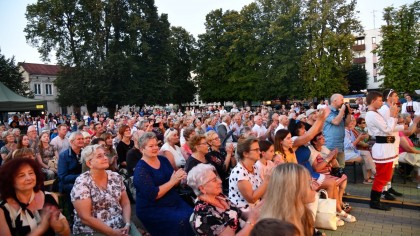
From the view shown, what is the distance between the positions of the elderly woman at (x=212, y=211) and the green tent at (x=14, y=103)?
1251 cm

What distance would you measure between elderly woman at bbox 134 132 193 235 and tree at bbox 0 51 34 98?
3399 cm

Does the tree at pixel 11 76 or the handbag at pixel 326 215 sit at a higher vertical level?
the tree at pixel 11 76

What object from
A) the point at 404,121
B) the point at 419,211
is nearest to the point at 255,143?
the point at 419,211

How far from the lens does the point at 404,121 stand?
8.15m

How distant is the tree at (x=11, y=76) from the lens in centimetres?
3291

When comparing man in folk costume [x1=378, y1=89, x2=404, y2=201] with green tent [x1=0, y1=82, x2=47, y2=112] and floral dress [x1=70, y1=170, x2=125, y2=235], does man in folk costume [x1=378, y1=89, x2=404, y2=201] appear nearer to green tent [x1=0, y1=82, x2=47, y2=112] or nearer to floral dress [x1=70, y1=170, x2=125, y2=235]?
floral dress [x1=70, y1=170, x2=125, y2=235]

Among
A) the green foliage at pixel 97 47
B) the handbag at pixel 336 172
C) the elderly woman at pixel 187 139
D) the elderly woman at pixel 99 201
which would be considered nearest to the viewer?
the elderly woman at pixel 99 201

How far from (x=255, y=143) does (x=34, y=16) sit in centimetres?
3360

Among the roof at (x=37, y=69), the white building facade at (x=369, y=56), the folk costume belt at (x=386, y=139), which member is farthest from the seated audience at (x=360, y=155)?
the roof at (x=37, y=69)

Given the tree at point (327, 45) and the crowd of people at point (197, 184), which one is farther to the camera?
the tree at point (327, 45)

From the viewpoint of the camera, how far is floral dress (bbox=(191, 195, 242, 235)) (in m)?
2.87

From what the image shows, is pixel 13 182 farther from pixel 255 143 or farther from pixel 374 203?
pixel 374 203

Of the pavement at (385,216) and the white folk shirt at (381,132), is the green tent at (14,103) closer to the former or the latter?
the pavement at (385,216)

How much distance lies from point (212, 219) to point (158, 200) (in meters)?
1.07
